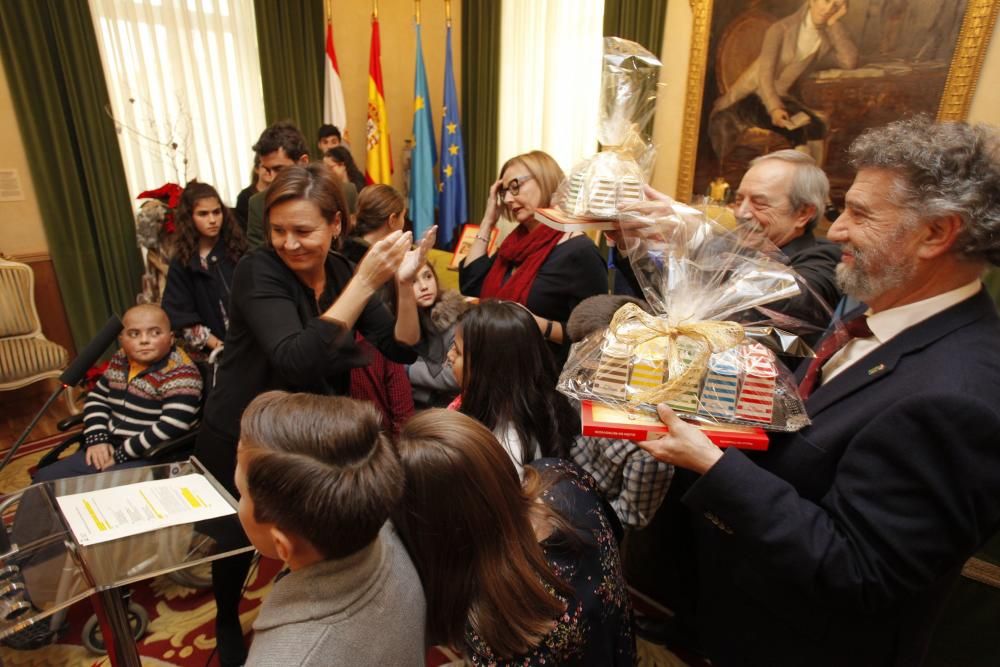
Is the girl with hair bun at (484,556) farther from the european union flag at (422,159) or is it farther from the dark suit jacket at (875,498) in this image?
the european union flag at (422,159)

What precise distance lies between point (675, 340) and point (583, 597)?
0.58 meters

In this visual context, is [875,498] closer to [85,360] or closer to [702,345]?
[702,345]

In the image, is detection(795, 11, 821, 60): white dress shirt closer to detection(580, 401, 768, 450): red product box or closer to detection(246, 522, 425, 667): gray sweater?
detection(580, 401, 768, 450): red product box

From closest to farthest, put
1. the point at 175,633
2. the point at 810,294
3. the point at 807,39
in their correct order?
the point at 810,294
the point at 175,633
the point at 807,39

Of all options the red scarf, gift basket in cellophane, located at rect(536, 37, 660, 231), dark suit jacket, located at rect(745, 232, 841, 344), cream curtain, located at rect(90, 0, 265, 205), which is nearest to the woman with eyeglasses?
the red scarf

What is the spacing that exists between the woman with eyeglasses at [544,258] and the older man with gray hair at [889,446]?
121 centimetres

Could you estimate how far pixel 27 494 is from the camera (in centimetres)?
137

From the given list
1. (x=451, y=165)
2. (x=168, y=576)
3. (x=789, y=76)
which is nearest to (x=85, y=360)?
(x=168, y=576)

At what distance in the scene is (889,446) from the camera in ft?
2.95

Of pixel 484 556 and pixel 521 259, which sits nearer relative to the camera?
pixel 484 556

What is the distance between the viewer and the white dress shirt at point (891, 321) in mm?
1016

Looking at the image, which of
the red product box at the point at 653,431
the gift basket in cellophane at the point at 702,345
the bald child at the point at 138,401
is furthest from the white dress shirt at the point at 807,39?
the bald child at the point at 138,401

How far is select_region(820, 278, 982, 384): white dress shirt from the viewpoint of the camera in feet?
3.33

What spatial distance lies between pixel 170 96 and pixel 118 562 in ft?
15.0
